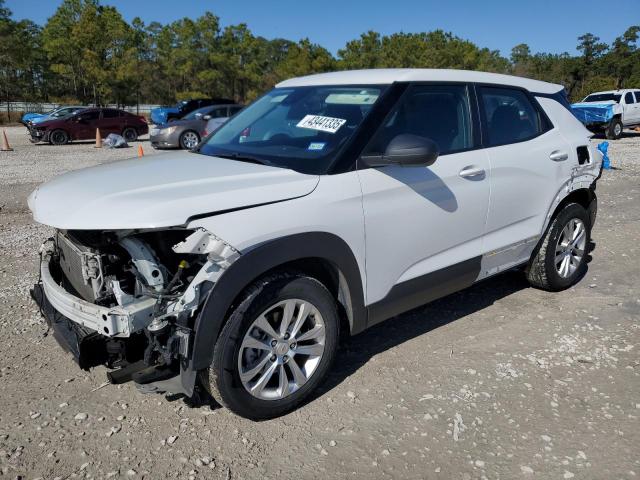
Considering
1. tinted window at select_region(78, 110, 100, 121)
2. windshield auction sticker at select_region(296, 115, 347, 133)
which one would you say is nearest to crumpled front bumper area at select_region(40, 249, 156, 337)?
windshield auction sticker at select_region(296, 115, 347, 133)

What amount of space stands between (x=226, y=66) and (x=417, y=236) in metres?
51.0

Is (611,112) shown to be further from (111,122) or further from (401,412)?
(401,412)

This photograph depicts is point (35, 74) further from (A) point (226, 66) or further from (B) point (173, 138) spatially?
(B) point (173, 138)

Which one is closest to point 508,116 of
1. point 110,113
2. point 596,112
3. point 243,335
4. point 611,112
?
point 243,335

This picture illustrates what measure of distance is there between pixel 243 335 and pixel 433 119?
1894 mm

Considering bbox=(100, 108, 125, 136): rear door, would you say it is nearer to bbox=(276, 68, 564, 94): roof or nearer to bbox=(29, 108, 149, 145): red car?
bbox=(29, 108, 149, 145): red car

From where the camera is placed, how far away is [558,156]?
4301mm

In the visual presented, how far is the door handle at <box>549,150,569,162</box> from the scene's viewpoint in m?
4.26

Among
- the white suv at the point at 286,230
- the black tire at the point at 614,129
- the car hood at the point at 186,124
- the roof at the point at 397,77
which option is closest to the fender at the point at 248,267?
the white suv at the point at 286,230

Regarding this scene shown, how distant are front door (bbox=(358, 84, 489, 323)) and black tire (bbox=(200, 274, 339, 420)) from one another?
0.33 m

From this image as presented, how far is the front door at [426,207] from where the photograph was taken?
3.07 m

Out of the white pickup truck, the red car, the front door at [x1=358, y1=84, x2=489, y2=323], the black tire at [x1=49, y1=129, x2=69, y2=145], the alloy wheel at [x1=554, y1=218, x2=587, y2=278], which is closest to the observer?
the front door at [x1=358, y1=84, x2=489, y2=323]

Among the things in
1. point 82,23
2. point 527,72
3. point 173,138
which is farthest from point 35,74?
point 527,72

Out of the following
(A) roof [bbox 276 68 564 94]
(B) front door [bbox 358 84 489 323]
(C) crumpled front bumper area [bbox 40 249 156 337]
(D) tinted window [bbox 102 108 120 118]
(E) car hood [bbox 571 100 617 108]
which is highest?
(E) car hood [bbox 571 100 617 108]
